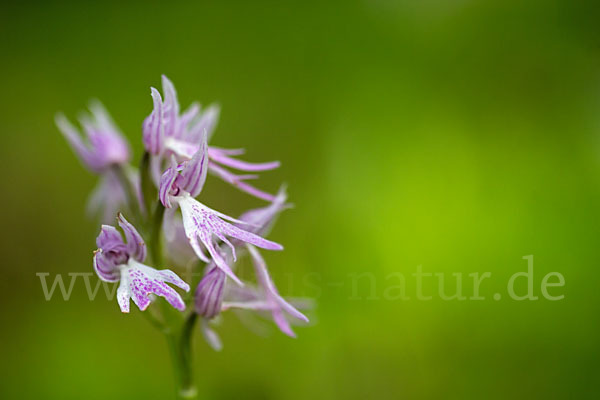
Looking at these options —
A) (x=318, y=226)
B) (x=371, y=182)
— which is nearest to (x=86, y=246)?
(x=318, y=226)

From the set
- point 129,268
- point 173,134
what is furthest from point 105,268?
point 173,134

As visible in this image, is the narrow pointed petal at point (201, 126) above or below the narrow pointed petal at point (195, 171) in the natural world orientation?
above

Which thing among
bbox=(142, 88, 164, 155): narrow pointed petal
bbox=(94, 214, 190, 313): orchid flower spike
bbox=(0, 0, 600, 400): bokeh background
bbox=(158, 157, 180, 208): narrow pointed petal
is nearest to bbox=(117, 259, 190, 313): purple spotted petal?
bbox=(94, 214, 190, 313): orchid flower spike

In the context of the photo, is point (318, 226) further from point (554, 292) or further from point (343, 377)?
point (554, 292)

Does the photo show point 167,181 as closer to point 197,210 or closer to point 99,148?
point 197,210

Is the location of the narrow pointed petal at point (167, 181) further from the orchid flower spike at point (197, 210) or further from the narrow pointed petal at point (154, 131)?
the narrow pointed petal at point (154, 131)

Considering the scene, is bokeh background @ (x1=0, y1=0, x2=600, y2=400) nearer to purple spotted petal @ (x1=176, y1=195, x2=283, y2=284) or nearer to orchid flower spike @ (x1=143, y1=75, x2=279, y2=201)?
orchid flower spike @ (x1=143, y1=75, x2=279, y2=201)

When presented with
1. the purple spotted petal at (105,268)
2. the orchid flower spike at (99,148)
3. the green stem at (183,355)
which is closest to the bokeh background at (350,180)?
the green stem at (183,355)
